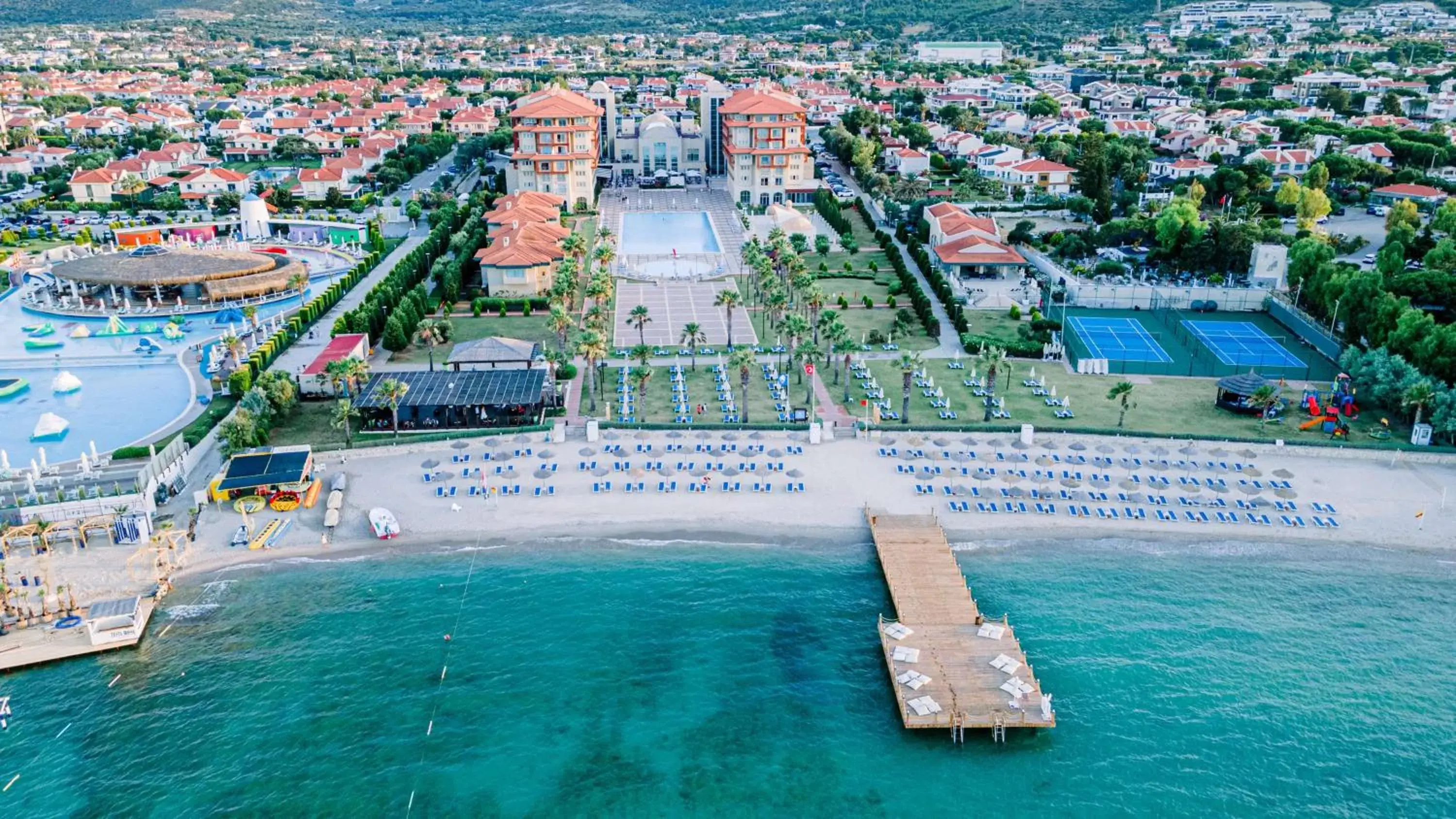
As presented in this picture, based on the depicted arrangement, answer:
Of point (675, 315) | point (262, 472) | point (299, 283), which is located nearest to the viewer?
point (262, 472)

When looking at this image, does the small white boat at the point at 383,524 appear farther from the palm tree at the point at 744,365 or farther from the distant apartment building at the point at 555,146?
the distant apartment building at the point at 555,146

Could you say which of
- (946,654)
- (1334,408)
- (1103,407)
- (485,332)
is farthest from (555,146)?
(946,654)

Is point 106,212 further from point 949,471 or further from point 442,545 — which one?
point 949,471

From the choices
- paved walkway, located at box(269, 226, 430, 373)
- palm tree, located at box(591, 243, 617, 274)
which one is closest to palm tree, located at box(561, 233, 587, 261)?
palm tree, located at box(591, 243, 617, 274)

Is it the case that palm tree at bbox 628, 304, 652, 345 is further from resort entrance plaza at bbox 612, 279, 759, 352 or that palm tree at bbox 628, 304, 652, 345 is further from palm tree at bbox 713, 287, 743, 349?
palm tree at bbox 713, 287, 743, 349

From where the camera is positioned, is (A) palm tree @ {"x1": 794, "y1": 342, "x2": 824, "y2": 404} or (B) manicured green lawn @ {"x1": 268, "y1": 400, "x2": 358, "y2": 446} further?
(A) palm tree @ {"x1": 794, "y1": 342, "x2": 824, "y2": 404}

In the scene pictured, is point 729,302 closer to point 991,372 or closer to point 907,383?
point 907,383
